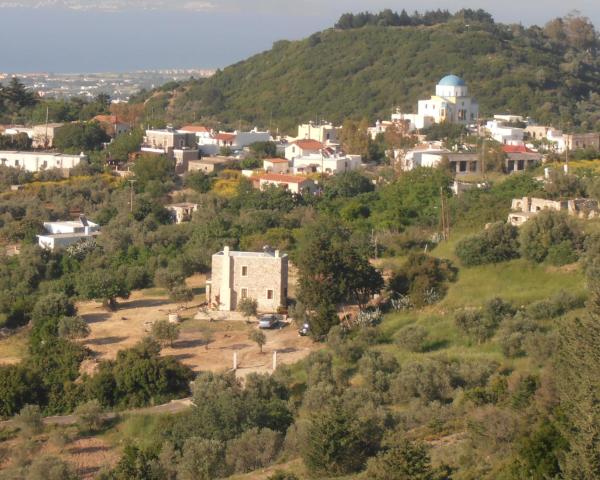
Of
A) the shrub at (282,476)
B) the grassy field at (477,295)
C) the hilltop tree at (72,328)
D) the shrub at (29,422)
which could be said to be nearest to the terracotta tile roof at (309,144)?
the grassy field at (477,295)

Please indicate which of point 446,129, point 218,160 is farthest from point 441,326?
point 446,129

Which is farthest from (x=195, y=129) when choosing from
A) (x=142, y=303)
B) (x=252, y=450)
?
(x=252, y=450)

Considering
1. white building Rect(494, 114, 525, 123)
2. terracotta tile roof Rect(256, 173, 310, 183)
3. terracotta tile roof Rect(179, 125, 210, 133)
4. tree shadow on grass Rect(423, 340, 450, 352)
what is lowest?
tree shadow on grass Rect(423, 340, 450, 352)

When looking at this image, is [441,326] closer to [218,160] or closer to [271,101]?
[218,160]

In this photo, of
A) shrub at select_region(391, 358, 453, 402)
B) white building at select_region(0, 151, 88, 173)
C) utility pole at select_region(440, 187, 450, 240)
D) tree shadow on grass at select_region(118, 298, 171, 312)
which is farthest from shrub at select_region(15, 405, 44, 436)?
white building at select_region(0, 151, 88, 173)

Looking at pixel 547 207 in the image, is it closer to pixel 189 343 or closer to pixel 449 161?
pixel 189 343

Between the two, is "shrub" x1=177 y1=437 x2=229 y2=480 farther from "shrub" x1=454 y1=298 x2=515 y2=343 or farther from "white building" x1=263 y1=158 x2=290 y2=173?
"white building" x1=263 y1=158 x2=290 y2=173
